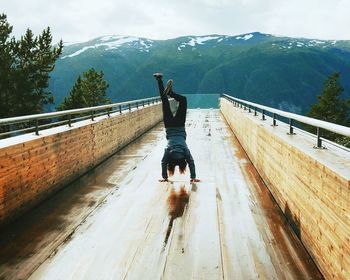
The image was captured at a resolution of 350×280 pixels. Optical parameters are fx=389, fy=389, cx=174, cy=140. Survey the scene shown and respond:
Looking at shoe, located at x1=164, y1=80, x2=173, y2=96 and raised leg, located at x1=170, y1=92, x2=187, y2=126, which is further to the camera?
raised leg, located at x1=170, y1=92, x2=187, y2=126

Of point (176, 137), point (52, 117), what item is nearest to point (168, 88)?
point (176, 137)

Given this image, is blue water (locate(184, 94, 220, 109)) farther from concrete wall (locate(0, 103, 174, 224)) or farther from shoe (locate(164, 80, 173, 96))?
shoe (locate(164, 80, 173, 96))

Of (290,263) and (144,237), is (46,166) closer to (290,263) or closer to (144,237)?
(144,237)

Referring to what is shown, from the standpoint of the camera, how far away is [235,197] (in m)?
7.88

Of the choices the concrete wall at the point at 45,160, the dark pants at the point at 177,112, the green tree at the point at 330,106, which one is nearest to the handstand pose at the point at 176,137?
the dark pants at the point at 177,112

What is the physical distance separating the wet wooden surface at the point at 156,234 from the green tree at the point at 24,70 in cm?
3129

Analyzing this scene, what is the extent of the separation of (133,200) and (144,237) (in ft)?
6.90

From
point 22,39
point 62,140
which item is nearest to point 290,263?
point 62,140

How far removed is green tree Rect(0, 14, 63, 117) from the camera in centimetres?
3872

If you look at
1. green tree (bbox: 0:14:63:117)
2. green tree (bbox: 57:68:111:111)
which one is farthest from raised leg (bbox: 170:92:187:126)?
green tree (bbox: 57:68:111:111)

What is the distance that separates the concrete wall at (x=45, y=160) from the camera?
645cm

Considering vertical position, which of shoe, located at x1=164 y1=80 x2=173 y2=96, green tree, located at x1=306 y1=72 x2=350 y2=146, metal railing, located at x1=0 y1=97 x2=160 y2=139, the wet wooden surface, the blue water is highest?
shoe, located at x1=164 y1=80 x2=173 y2=96

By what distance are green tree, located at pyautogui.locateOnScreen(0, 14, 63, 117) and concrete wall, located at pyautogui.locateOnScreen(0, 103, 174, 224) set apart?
27263mm

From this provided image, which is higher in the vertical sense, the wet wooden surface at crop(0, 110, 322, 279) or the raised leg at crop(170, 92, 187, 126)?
the raised leg at crop(170, 92, 187, 126)
